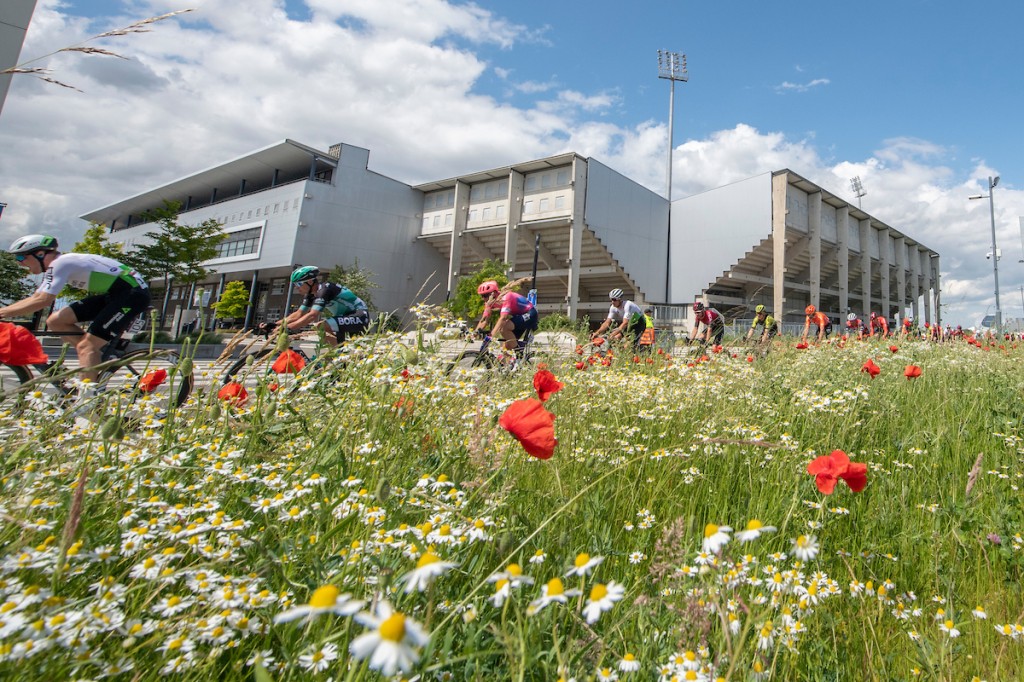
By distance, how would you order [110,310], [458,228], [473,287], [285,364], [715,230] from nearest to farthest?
[285,364], [110,310], [473,287], [715,230], [458,228]

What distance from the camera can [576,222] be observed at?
32906mm

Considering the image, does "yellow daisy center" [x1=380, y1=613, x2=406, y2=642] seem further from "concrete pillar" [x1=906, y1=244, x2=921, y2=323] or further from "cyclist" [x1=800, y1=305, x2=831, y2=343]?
"concrete pillar" [x1=906, y1=244, x2=921, y2=323]

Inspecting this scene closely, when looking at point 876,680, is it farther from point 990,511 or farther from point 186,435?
point 186,435

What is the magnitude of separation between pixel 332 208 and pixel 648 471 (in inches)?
1510

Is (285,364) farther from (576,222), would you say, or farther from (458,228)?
(458,228)

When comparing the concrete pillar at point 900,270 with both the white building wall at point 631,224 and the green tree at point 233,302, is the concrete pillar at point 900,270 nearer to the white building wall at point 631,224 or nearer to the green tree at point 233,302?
the white building wall at point 631,224

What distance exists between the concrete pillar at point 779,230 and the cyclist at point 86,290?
1399 inches

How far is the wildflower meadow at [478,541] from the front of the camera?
0.79 m

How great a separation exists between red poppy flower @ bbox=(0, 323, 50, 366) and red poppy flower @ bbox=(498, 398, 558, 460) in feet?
4.95

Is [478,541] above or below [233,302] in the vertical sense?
below

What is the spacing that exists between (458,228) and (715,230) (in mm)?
19124

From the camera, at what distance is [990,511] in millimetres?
2111

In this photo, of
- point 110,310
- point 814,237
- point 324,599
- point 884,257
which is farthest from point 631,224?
point 324,599

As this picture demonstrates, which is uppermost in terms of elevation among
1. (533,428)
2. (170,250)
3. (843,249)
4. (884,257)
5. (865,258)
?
(884,257)
